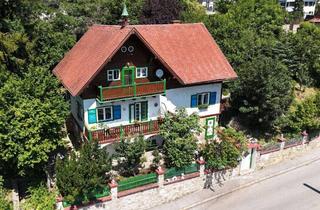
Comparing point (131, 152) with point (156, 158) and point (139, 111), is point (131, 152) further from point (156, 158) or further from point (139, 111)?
point (139, 111)

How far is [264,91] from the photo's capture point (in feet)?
91.7

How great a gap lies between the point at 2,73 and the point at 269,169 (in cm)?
2151

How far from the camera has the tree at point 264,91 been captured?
2797cm

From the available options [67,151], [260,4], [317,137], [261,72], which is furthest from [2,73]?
[260,4]

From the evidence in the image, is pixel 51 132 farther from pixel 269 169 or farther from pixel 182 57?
pixel 269 169

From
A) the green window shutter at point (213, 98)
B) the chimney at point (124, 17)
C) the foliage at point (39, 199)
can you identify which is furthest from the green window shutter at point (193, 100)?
the foliage at point (39, 199)

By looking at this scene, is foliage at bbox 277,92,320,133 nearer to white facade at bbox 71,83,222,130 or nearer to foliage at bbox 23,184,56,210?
white facade at bbox 71,83,222,130

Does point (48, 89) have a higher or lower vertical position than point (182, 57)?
lower

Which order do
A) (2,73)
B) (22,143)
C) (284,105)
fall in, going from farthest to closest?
(284,105), (2,73), (22,143)

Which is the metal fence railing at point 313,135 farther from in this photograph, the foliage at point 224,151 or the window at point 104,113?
the window at point 104,113

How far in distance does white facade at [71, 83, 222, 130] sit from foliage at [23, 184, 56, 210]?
5363 millimetres

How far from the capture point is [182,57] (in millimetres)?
27109

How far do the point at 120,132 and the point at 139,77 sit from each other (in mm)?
4463

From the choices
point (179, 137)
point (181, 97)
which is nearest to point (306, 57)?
point (181, 97)
